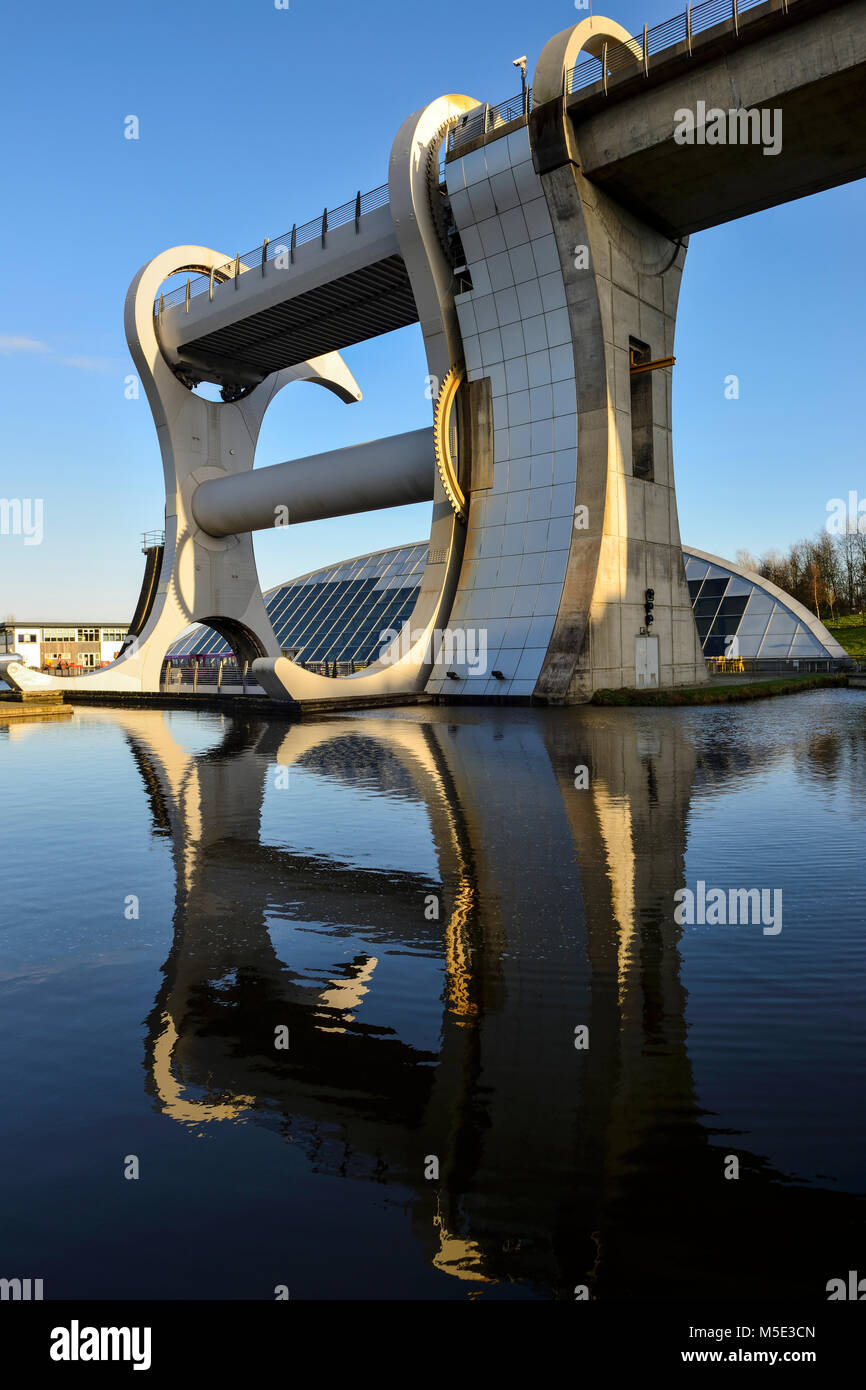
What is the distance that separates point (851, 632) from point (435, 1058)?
74.9 metres

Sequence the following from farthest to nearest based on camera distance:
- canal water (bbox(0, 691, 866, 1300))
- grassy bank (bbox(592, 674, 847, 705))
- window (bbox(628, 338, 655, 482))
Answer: window (bbox(628, 338, 655, 482)) → grassy bank (bbox(592, 674, 847, 705)) → canal water (bbox(0, 691, 866, 1300))

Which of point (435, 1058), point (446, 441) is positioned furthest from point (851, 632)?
point (435, 1058)

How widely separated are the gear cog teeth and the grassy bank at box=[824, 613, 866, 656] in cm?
4146

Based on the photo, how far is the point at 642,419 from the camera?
31.9 metres

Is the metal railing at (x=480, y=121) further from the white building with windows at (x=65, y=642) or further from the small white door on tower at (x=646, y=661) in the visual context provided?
the white building with windows at (x=65, y=642)

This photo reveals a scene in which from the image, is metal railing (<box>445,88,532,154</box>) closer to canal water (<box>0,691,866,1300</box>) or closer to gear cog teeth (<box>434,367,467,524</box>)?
gear cog teeth (<box>434,367,467,524</box>)

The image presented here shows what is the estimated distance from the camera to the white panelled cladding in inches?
1136

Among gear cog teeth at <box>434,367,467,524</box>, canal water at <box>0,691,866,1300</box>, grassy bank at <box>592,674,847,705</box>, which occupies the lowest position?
canal water at <box>0,691,866,1300</box>

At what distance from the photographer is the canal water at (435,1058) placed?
107 inches

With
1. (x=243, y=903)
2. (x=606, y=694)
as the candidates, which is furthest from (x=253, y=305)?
(x=243, y=903)

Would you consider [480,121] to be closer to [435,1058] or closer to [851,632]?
[435,1058]

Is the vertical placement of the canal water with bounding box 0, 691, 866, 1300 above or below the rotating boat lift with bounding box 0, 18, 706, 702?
below

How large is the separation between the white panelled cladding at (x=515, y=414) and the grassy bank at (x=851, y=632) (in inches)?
1596

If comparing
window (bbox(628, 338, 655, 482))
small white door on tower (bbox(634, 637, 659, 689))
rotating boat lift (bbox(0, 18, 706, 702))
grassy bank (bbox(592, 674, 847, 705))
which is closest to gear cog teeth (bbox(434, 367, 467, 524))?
rotating boat lift (bbox(0, 18, 706, 702))
